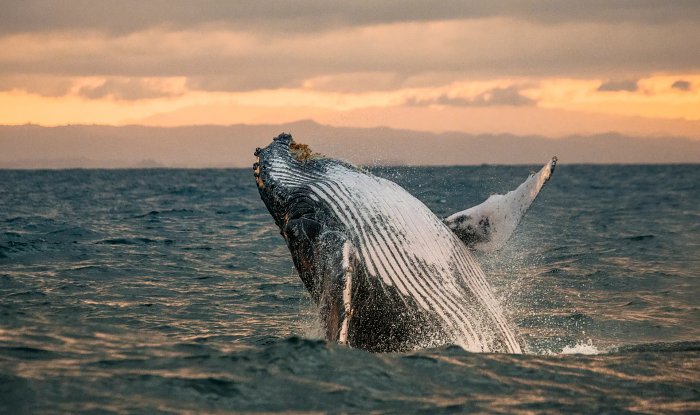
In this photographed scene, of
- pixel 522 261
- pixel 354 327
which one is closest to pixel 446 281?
pixel 354 327

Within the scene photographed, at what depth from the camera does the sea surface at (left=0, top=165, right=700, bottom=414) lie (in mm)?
5258

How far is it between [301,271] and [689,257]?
12837mm

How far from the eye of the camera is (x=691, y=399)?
17.8ft

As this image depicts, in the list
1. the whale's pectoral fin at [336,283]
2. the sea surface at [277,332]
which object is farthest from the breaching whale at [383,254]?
the sea surface at [277,332]

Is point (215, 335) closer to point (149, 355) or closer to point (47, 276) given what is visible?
point (149, 355)

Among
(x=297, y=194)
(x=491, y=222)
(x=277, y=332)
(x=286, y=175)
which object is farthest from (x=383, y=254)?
(x=277, y=332)

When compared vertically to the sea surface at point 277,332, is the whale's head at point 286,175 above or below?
above

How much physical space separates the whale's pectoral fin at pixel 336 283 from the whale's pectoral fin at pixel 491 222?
68.6 inches

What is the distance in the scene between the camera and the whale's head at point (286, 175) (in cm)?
648

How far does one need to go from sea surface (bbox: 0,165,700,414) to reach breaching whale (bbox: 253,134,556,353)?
25cm

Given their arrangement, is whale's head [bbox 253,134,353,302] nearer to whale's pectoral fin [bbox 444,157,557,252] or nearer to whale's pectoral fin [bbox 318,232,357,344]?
whale's pectoral fin [bbox 318,232,357,344]

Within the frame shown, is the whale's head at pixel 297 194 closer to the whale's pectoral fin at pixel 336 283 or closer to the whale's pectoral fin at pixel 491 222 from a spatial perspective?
the whale's pectoral fin at pixel 336 283

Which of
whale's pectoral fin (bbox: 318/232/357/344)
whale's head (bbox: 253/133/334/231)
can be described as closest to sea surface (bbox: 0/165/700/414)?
whale's pectoral fin (bbox: 318/232/357/344)

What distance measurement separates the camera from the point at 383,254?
246 inches
